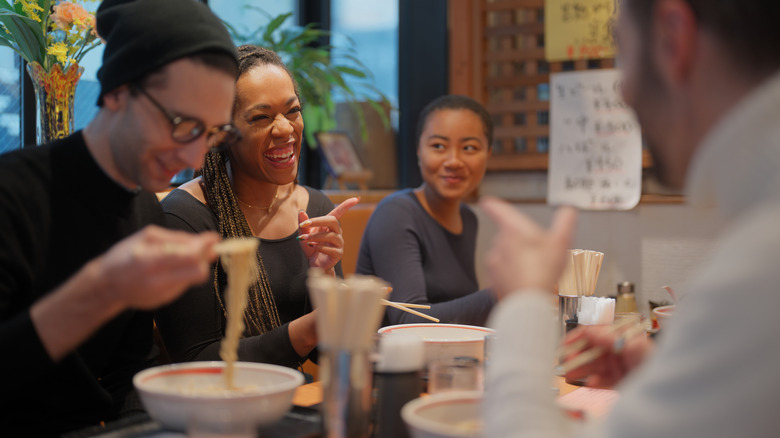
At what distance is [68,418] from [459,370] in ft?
2.29

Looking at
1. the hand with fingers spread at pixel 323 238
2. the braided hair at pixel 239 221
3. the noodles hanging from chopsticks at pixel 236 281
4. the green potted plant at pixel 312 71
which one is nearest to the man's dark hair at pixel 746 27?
the noodles hanging from chopsticks at pixel 236 281

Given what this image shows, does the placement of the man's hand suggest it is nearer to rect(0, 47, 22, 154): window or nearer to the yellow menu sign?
rect(0, 47, 22, 154): window

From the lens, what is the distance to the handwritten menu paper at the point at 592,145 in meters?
3.10

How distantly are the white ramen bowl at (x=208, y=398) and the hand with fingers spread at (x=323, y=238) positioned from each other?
0.64 m

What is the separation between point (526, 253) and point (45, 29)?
5.33ft

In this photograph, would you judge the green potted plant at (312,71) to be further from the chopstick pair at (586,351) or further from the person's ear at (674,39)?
the person's ear at (674,39)

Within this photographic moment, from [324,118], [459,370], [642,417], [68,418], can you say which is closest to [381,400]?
[459,370]

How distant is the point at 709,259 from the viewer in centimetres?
77

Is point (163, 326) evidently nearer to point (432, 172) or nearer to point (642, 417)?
point (642, 417)

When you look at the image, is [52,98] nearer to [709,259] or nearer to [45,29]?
[45,29]

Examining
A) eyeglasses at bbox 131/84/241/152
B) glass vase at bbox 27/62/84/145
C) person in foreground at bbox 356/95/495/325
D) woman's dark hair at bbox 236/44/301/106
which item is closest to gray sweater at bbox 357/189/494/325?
person in foreground at bbox 356/95/495/325

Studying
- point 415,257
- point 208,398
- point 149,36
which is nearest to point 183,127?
point 149,36

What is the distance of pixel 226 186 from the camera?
1814mm

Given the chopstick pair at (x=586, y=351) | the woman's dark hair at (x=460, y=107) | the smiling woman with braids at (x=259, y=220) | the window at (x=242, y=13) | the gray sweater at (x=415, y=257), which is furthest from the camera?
the window at (x=242, y=13)
